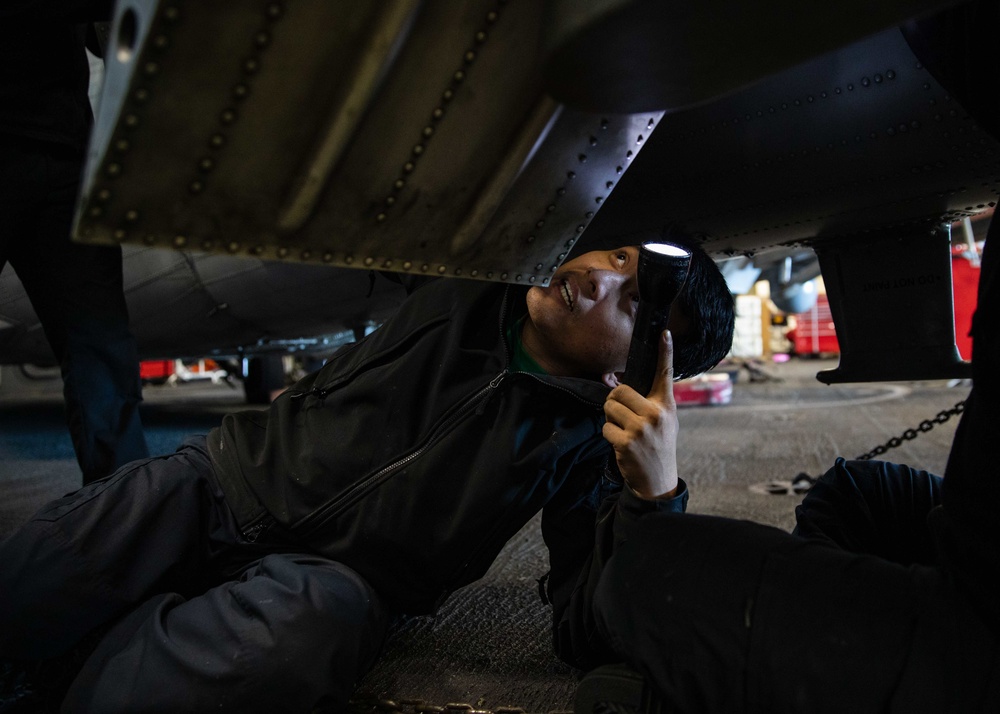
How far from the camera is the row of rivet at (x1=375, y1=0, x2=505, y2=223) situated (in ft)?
2.46

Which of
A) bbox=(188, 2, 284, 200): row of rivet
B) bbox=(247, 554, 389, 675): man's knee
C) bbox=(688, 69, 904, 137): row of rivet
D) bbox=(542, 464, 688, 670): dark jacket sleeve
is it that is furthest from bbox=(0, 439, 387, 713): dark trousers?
bbox=(688, 69, 904, 137): row of rivet

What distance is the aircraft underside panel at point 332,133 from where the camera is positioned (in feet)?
2.06

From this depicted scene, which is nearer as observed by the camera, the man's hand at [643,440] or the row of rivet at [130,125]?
the row of rivet at [130,125]

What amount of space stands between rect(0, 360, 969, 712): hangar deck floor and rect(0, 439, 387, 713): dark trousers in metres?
0.18

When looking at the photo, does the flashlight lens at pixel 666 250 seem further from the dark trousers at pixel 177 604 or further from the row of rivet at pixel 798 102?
the dark trousers at pixel 177 604

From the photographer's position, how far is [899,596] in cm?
75

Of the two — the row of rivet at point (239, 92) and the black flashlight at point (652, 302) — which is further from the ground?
the row of rivet at point (239, 92)

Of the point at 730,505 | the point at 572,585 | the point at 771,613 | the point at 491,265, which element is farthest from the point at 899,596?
the point at 730,505

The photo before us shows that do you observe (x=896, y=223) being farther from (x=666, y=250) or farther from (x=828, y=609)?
(x=828, y=609)

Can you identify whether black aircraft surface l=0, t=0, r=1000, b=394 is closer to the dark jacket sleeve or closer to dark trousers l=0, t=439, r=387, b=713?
the dark jacket sleeve

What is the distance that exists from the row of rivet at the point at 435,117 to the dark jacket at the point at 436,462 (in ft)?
1.40

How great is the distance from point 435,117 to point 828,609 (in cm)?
71

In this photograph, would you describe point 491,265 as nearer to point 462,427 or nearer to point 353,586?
point 462,427

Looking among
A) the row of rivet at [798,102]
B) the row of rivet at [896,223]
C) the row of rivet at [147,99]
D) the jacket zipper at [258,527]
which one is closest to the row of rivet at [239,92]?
the row of rivet at [147,99]
